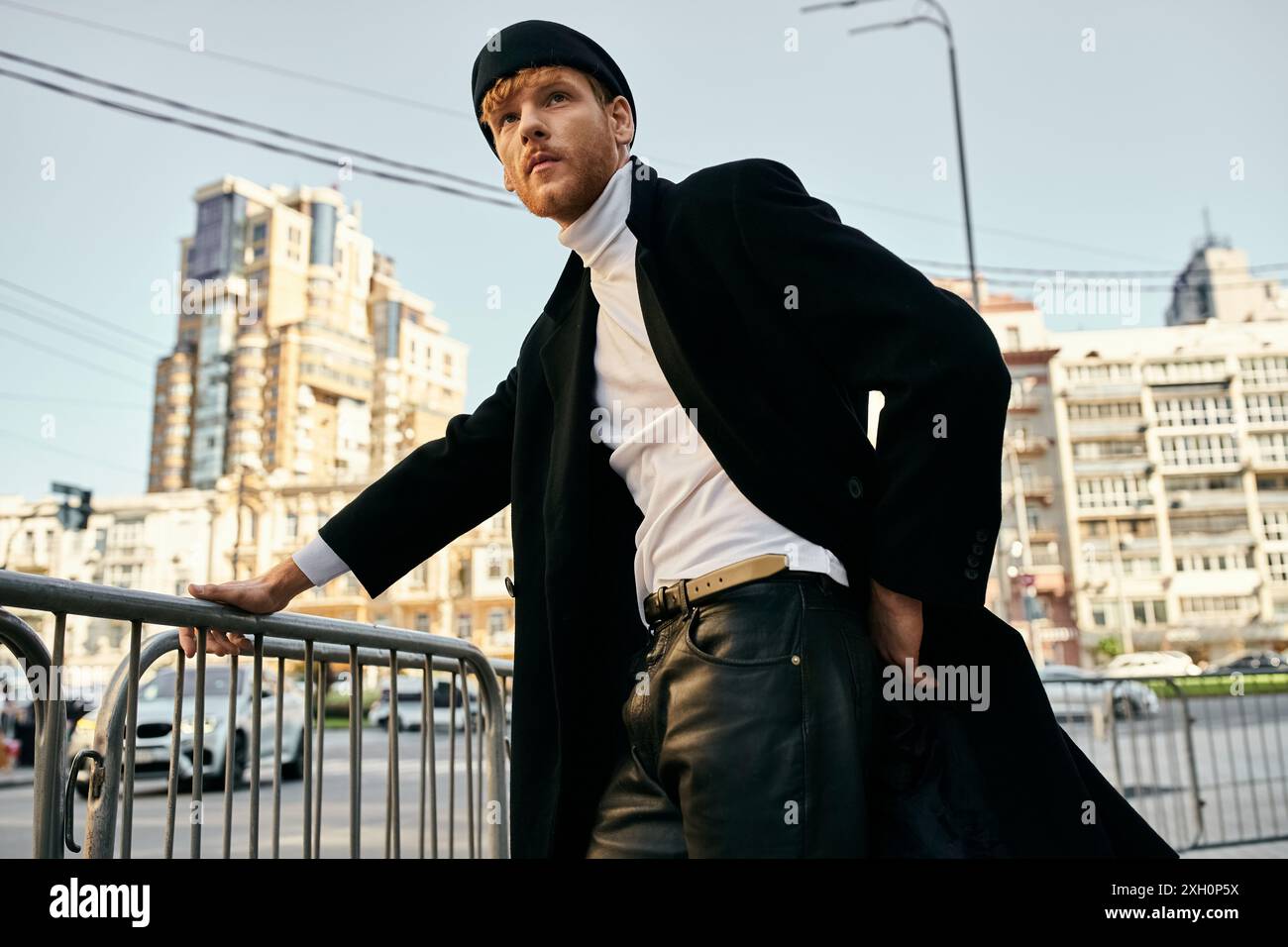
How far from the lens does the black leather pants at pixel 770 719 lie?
4.71 feet

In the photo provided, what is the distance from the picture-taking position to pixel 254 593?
2330mm

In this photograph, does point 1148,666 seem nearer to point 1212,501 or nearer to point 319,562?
point 1212,501

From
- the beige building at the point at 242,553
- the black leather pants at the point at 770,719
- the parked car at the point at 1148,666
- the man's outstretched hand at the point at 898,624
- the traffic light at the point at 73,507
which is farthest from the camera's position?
the beige building at the point at 242,553

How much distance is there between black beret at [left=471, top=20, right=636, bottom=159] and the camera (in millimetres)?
1802

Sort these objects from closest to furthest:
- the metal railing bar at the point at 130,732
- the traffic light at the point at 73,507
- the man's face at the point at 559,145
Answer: the man's face at the point at 559,145 → the metal railing bar at the point at 130,732 → the traffic light at the point at 73,507

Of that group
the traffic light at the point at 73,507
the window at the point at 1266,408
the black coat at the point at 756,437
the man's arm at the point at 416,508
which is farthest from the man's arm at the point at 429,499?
the window at the point at 1266,408

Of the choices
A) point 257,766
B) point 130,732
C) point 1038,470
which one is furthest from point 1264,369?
point 130,732

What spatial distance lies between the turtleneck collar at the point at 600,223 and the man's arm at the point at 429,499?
467 mm

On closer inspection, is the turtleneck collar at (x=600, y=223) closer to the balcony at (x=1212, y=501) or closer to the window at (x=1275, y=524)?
the balcony at (x=1212, y=501)

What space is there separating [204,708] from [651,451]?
1267 millimetres

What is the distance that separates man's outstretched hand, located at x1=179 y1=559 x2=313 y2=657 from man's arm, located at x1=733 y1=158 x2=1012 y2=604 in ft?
3.97

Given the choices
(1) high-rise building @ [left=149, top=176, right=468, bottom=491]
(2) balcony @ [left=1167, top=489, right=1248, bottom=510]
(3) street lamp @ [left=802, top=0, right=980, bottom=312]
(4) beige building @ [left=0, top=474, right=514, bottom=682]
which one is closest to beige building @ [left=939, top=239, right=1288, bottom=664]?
(2) balcony @ [left=1167, top=489, right=1248, bottom=510]

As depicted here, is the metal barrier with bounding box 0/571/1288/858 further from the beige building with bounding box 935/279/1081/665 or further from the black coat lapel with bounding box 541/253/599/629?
the beige building with bounding box 935/279/1081/665

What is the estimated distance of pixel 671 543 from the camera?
65.1 inches
